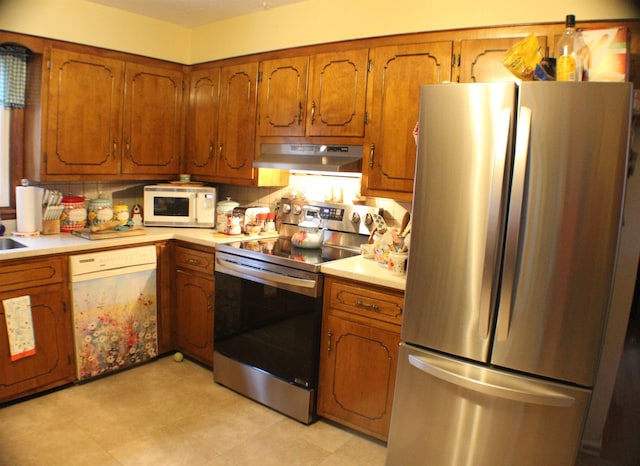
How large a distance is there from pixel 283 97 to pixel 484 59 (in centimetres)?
127

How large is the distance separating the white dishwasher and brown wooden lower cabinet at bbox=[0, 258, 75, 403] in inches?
2.4

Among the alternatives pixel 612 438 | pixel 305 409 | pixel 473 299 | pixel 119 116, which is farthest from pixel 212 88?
pixel 612 438

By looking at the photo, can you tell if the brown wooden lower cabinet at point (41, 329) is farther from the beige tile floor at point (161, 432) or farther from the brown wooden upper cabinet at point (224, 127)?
the brown wooden upper cabinet at point (224, 127)

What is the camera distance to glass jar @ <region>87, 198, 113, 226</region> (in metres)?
3.12

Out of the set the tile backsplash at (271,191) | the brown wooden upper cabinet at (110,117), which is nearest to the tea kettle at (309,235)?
the tile backsplash at (271,191)

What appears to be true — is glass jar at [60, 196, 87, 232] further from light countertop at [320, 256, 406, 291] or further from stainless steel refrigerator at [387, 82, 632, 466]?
stainless steel refrigerator at [387, 82, 632, 466]

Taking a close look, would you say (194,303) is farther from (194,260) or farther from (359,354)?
(359,354)

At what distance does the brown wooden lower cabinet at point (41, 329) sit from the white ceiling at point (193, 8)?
1.74 meters

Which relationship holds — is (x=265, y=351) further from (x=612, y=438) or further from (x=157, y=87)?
(x=157, y=87)

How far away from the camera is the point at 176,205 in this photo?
349cm

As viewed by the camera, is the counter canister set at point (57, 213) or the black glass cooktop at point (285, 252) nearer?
the black glass cooktop at point (285, 252)

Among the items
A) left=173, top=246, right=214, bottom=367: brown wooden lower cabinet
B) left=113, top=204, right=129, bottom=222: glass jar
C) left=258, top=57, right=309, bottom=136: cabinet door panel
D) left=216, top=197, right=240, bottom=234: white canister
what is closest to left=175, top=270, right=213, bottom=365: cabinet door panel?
left=173, top=246, right=214, bottom=367: brown wooden lower cabinet

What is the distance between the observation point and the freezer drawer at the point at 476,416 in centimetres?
169

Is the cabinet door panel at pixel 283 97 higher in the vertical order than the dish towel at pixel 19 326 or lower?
higher
